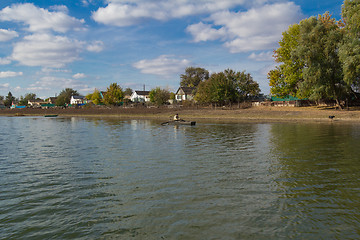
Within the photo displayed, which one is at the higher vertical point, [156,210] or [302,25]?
[302,25]

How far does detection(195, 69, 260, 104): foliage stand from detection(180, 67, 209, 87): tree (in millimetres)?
56854

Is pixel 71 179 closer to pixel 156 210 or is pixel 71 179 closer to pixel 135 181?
pixel 135 181

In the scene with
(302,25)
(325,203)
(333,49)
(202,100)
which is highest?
(302,25)

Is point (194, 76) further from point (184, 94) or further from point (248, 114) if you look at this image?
point (248, 114)

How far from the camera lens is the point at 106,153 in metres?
18.5

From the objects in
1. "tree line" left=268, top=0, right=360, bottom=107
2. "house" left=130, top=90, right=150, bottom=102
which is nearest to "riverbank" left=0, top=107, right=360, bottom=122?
"tree line" left=268, top=0, right=360, bottom=107

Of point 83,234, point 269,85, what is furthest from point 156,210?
point 269,85

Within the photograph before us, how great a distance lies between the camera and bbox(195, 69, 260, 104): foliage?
7419 cm

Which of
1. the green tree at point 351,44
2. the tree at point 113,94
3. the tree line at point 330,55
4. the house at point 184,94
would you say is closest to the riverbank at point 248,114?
the tree line at point 330,55

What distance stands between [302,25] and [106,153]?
51.3 metres

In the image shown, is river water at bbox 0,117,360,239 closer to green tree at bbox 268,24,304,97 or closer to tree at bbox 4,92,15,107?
green tree at bbox 268,24,304,97

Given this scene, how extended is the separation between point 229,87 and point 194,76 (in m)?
64.8

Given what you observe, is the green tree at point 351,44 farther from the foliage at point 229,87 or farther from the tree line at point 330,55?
the foliage at point 229,87

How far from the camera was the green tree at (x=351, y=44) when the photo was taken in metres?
43.0
